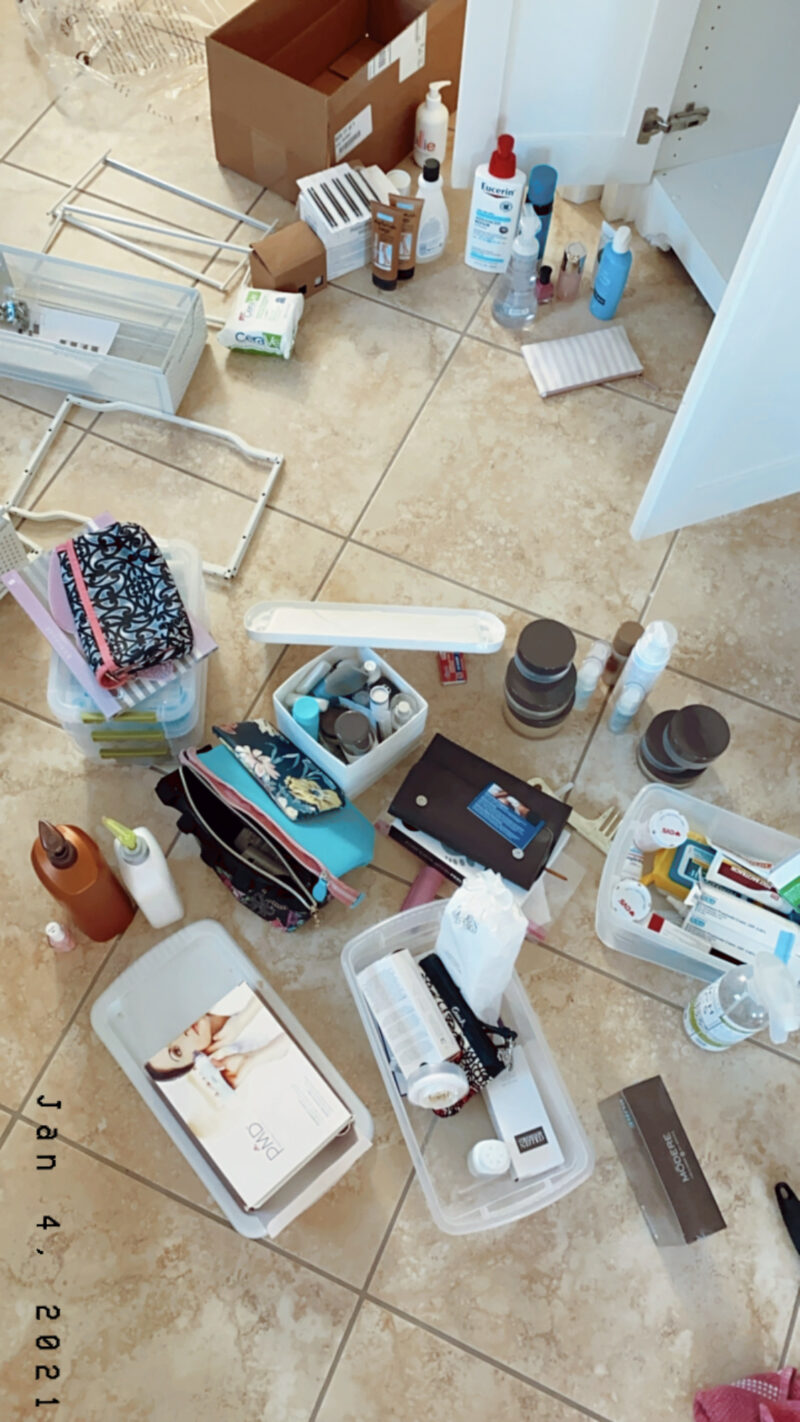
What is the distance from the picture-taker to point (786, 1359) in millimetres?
1292

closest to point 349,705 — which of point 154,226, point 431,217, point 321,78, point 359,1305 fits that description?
point 359,1305

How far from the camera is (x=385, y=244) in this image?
6.13 feet

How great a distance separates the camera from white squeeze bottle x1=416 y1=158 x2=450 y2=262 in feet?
6.03

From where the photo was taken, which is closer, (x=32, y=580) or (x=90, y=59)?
(x=32, y=580)

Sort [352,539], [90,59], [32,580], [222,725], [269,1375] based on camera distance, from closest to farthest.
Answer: [269,1375]
[32,580]
[222,725]
[352,539]
[90,59]

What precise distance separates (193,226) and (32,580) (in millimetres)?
915

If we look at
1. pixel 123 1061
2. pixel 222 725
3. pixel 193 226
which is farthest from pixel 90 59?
pixel 123 1061

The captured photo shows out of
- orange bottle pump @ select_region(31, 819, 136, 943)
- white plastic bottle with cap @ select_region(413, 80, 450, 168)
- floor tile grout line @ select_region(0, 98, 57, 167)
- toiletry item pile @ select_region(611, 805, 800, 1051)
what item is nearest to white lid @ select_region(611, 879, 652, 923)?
toiletry item pile @ select_region(611, 805, 800, 1051)

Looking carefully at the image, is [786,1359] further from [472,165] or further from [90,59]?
[90,59]

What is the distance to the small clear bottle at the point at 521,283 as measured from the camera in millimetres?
1809

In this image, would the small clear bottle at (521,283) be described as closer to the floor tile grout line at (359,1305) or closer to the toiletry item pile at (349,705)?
the toiletry item pile at (349,705)

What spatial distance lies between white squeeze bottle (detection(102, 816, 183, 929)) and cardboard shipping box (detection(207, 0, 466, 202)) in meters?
1.28

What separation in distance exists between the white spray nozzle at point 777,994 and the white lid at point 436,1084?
14.1 inches

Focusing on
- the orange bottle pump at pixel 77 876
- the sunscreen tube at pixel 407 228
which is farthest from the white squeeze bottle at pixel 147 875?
the sunscreen tube at pixel 407 228
